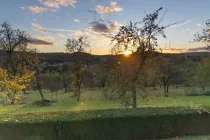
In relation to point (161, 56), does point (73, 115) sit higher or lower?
lower

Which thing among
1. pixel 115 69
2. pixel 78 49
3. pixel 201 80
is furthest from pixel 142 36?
pixel 201 80

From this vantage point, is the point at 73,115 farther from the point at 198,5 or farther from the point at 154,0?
the point at 198,5

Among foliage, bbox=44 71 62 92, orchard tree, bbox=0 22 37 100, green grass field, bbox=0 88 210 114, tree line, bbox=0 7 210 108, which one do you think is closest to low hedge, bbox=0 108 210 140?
tree line, bbox=0 7 210 108

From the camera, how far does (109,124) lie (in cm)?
1323

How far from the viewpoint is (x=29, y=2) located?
20.9 m

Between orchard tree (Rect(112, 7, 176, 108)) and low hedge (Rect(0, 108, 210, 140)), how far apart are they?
766cm

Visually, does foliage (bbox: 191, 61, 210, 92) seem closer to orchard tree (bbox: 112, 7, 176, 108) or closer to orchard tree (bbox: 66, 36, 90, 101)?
orchard tree (bbox: 66, 36, 90, 101)

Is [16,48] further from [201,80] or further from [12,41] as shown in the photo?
[201,80]

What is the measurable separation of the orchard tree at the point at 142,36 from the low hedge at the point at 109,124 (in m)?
7.66

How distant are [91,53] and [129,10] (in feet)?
97.6

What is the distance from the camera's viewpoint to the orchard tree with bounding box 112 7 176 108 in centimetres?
2167

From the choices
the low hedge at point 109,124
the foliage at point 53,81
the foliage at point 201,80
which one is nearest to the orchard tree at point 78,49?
the foliage at point 53,81

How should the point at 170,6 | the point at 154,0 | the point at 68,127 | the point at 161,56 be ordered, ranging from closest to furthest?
the point at 68,127, the point at 154,0, the point at 170,6, the point at 161,56

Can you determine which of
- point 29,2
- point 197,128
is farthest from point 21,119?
point 29,2
